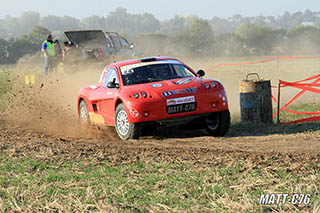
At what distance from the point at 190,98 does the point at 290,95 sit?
925cm

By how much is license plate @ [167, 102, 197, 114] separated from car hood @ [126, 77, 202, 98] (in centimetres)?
22

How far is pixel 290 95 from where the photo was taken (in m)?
17.7

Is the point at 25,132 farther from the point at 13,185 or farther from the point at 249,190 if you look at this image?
the point at 249,190

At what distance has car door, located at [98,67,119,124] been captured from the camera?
10148mm

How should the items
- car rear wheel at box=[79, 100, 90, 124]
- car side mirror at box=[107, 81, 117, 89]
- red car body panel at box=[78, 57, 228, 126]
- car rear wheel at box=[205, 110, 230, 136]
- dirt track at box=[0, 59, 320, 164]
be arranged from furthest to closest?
car rear wheel at box=[79, 100, 90, 124] < car side mirror at box=[107, 81, 117, 89] < car rear wheel at box=[205, 110, 230, 136] < red car body panel at box=[78, 57, 228, 126] < dirt track at box=[0, 59, 320, 164]

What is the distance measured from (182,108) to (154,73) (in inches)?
52.4

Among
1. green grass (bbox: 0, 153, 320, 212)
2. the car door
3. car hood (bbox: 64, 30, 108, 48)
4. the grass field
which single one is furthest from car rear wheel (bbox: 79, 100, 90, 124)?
car hood (bbox: 64, 30, 108, 48)

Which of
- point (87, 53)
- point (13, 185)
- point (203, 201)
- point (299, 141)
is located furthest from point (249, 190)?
point (87, 53)

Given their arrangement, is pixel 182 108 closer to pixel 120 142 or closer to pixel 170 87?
pixel 170 87

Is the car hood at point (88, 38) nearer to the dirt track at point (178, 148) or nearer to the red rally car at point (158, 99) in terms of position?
the red rally car at point (158, 99)

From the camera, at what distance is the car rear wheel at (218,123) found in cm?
978

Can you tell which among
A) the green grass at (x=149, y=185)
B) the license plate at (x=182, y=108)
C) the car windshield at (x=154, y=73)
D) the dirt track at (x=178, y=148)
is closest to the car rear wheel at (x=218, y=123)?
the dirt track at (x=178, y=148)

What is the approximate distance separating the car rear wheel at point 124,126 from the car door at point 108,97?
35cm

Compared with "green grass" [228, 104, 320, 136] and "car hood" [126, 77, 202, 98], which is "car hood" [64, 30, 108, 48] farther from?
"car hood" [126, 77, 202, 98]
